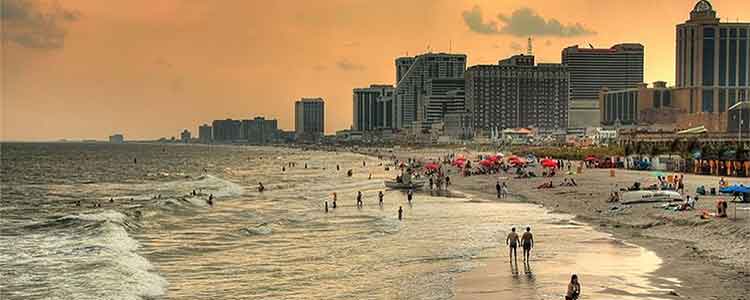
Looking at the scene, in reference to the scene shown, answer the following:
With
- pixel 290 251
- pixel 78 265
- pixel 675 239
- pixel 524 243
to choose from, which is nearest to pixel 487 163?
pixel 675 239

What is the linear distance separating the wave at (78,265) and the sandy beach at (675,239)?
12561 millimetres

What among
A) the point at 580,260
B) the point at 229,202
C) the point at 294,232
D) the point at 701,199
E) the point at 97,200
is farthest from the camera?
the point at 97,200

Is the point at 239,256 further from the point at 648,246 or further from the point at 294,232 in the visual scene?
the point at 648,246

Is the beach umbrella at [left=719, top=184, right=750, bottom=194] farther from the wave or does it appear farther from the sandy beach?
the wave

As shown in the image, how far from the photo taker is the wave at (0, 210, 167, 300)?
91.3ft

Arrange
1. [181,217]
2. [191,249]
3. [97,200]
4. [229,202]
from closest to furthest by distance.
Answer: [191,249] → [181,217] → [229,202] → [97,200]

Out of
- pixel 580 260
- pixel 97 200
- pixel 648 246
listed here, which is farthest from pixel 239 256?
pixel 97 200

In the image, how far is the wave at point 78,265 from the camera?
2783 cm

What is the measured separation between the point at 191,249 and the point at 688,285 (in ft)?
75.8

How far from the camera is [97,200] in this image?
72.6 metres

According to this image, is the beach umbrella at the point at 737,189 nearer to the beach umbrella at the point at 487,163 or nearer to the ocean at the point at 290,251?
the ocean at the point at 290,251

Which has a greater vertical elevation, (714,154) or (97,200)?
(714,154)

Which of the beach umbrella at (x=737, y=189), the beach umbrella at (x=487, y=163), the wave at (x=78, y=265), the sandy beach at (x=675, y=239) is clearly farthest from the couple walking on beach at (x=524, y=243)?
the beach umbrella at (x=487, y=163)

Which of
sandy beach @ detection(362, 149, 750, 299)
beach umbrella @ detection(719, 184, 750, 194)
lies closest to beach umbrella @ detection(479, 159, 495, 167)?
sandy beach @ detection(362, 149, 750, 299)
